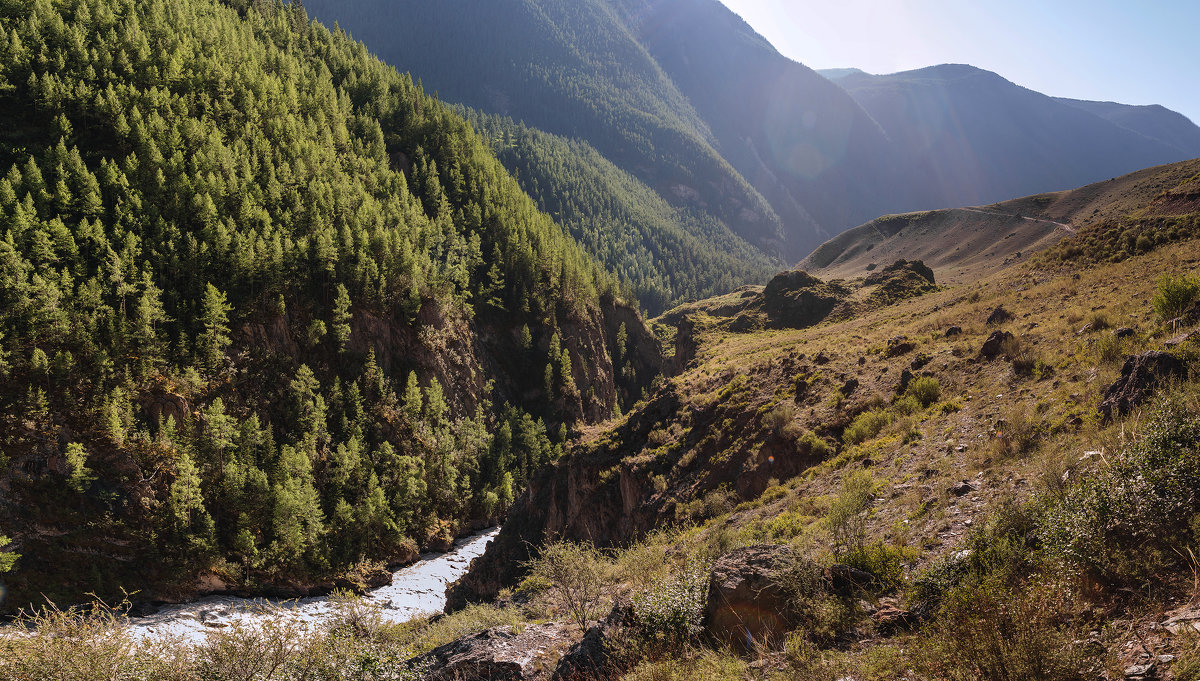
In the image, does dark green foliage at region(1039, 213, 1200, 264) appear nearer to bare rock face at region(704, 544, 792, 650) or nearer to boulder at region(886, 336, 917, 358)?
boulder at region(886, 336, 917, 358)

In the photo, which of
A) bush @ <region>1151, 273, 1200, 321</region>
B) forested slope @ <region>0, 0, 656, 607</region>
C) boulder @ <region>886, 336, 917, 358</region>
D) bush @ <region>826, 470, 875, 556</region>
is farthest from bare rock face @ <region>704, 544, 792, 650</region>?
forested slope @ <region>0, 0, 656, 607</region>

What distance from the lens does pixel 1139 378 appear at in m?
11.7

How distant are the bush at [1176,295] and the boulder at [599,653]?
718 inches

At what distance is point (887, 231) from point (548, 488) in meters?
117

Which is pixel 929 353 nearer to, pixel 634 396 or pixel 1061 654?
pixel 1061 654

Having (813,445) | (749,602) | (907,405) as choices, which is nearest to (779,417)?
(813,445)

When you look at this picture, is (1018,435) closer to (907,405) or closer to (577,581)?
(907,405)

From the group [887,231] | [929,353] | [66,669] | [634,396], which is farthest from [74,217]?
[887,231]

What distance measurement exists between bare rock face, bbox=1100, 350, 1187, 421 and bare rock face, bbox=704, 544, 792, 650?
8541 mm

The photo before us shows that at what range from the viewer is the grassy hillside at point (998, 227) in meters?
61.7

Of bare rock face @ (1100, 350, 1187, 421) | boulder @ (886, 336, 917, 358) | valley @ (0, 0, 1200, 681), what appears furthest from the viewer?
boulder @ (886, 336, 917, 358)

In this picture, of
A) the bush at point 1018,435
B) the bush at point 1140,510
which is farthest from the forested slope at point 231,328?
the bush at point 1140,510

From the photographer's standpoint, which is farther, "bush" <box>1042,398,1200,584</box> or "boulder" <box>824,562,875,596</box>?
"boulder" <box>824,562,875,596</box>

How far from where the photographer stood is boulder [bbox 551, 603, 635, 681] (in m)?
11.4
